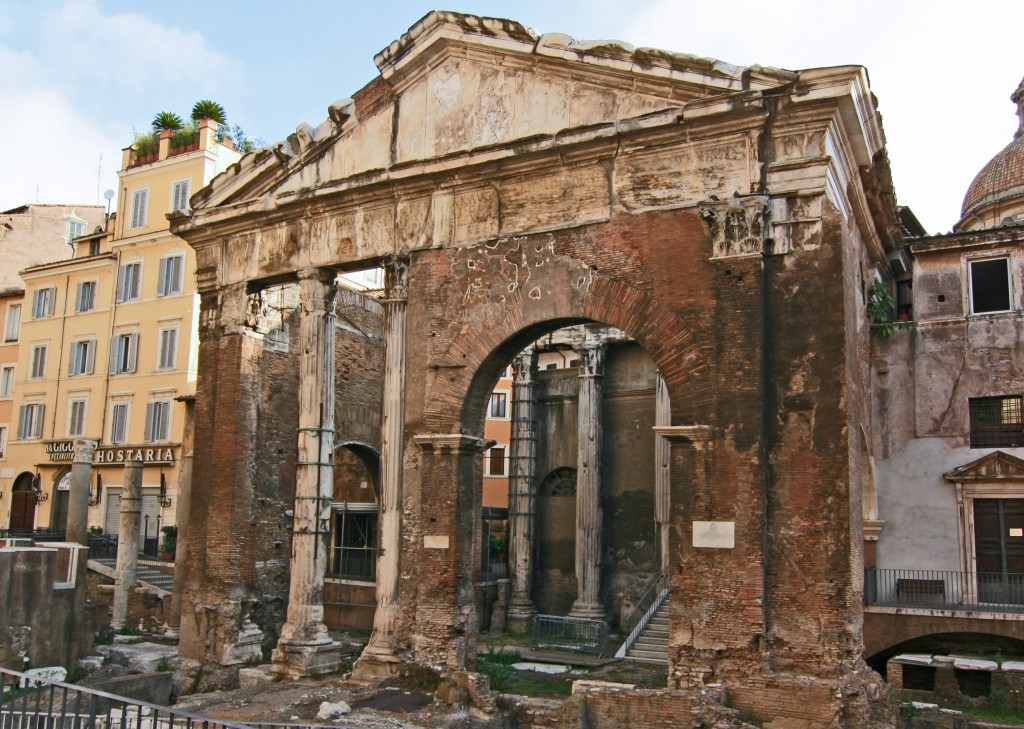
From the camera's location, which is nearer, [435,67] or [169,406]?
[435,67]

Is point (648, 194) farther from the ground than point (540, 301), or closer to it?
farther from the ground

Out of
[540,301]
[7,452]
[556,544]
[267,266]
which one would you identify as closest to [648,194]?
[540,301]

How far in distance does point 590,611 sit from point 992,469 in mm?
7931

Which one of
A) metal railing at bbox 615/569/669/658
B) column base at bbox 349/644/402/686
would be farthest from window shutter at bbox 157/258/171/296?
column base at bbox 349/644/402/686

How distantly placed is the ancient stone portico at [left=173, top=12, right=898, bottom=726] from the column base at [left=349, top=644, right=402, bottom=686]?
5cm

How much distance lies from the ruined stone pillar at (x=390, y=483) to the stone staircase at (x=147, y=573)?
30.4 ft

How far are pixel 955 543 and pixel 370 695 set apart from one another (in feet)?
35.9

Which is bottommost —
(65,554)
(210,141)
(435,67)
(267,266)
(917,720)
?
(917,720)

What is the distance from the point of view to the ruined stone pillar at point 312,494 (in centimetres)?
1440

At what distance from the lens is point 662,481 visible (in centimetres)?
1947

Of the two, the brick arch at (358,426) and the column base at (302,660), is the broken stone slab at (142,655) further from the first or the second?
the brick arch at (358,426)

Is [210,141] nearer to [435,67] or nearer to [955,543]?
[435,67]

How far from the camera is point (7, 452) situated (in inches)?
1344

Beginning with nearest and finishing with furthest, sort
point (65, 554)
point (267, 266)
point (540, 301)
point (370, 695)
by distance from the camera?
point (370, 695), point (540, 301), point (267, 266), point (65, 554)
